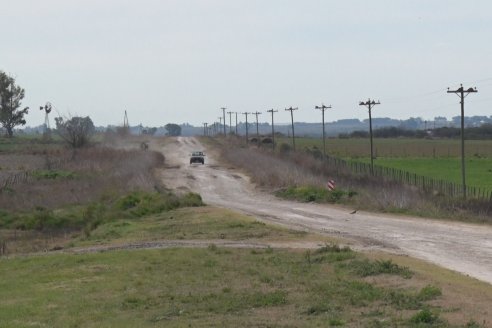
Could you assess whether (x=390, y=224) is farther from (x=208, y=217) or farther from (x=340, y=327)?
(x=340, y=327)

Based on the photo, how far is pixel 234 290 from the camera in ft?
53.7

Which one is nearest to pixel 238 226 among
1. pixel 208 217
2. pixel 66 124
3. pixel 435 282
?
pixel 208 217

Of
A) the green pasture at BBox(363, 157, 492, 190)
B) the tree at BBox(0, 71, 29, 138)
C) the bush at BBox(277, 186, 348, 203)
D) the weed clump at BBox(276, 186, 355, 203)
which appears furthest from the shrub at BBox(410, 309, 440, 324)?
the tree at BBox(0, 71, 29, 138)

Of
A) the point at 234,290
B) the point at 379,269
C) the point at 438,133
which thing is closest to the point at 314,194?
the point at 379,269

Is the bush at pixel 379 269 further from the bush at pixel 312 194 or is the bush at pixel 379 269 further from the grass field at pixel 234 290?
the bush at pixel 312 194

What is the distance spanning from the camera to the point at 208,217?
106 feet

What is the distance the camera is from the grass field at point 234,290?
12.9m

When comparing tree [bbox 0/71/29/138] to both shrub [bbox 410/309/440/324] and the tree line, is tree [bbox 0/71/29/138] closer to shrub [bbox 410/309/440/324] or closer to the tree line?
the tree line

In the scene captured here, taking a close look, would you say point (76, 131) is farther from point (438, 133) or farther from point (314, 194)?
→ point (438, 133)

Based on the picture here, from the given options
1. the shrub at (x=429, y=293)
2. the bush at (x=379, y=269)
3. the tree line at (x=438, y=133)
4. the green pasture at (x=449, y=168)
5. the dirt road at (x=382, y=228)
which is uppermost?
the tree line at (x=438, y=133)

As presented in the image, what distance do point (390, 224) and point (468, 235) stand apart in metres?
4.32

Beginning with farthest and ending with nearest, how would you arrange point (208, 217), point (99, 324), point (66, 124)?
point (66, 124) → point (208, 217) → point (99, 324)

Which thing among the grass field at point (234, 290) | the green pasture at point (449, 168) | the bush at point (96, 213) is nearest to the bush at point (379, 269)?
the grass field at point (234, 290)

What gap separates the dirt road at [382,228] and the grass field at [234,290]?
1.79 metres
